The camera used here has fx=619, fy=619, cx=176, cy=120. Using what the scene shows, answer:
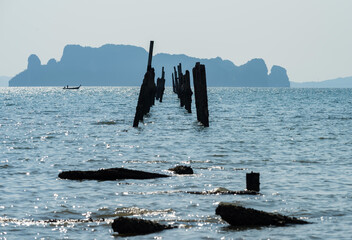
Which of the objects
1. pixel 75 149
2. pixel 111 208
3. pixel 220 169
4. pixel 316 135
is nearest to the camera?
pixel 111 208

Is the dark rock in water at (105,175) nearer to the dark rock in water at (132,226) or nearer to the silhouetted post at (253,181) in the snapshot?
the silhouetted post at (253,181)

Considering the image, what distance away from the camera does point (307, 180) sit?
12617 millimetres

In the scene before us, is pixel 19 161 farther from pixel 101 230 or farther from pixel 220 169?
pixel 101 230

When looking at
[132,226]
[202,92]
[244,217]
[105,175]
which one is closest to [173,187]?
[105,175]

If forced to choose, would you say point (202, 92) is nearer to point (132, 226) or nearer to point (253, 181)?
point (253, 181)

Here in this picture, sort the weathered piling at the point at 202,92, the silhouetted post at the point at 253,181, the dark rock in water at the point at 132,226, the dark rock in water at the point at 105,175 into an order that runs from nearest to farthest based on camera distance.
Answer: the dark rock in water at the point at 132,226 → the silhouetted post at the point at 253,181 → the dark rock in water at the point at 105,175 → the weathered piling at the point at 202,92

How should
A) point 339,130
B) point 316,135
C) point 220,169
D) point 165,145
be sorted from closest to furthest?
1. point 220,169
2. point 165,145
3. point 316,135
4. point 339,130

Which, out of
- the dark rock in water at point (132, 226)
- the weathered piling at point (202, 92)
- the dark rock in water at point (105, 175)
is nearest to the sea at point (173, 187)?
the dark rock in water at point (132, 226)

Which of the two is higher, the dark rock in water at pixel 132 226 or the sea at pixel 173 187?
the dark rock in water at pixel 132 226

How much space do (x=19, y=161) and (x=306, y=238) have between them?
9.83 metres

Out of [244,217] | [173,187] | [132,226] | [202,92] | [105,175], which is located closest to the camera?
[132,226]

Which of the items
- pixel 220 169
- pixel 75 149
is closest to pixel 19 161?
pixel 75 149

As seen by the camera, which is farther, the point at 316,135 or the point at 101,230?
the point at 316,135

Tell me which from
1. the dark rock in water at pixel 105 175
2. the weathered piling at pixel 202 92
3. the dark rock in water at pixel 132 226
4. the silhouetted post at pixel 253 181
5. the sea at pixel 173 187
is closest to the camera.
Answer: the dark rock in water at pixel 132 226
